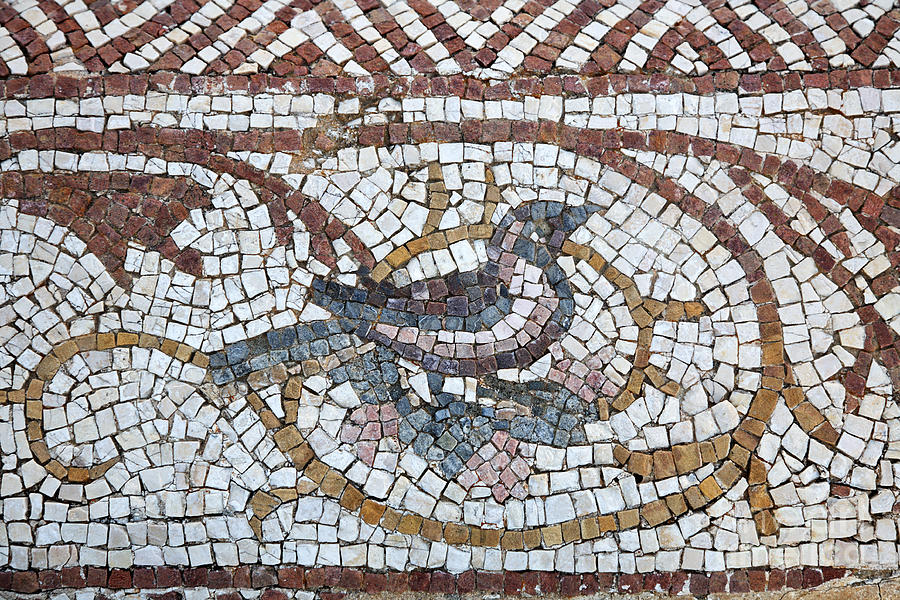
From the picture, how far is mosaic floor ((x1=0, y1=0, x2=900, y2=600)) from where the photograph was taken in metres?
3.89

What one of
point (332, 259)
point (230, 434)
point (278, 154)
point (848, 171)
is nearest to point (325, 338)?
point (332, 259)

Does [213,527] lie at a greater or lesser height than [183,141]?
lesser

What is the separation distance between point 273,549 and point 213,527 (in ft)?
0.99

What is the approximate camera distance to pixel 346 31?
4316mm

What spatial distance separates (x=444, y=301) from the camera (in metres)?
4.05

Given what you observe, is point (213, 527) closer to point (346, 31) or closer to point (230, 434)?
point (230, 434)

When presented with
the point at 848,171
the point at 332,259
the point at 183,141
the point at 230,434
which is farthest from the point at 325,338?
the point at 848,171

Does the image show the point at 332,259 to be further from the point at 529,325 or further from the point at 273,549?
the point at 273,549

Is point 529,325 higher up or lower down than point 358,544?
higher up

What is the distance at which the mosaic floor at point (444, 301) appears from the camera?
3.89 meters

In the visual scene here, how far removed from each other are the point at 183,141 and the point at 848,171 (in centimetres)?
338

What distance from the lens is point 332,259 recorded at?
406 cm

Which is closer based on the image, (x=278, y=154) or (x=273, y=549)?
(x=273, y=549)

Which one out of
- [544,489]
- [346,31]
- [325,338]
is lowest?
[544,489]
